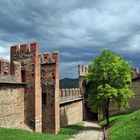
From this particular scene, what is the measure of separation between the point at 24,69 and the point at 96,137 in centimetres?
880

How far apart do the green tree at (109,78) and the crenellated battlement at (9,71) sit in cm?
1164

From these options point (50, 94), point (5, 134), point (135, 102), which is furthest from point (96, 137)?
point (135, 102)

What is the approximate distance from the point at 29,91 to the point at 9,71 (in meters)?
3.05

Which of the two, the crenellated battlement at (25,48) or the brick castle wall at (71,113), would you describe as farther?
the brick castle wall at (71,113)

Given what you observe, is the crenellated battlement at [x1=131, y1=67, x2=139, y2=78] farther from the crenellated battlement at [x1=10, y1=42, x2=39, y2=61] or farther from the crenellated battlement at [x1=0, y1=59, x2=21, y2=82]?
the crenellated battlement at [x1=0, y1=59, x2=21, y2=82]

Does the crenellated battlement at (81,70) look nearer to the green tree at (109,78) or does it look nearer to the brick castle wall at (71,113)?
the brick castle wall at (71,113)

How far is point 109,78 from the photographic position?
1459 inches

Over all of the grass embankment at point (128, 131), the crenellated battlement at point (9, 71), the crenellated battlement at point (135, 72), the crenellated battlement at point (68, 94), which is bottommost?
the grass embankment at point (128, 131)

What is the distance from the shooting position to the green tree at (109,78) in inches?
1423

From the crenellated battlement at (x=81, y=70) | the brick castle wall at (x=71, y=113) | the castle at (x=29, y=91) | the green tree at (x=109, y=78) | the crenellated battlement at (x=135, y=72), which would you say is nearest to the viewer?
the castle at (x=29, y=91)

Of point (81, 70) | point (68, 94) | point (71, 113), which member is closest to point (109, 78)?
point (68, 94)

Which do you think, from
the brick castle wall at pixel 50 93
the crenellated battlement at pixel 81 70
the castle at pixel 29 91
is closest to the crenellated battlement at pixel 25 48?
the castle at pixel 29 91

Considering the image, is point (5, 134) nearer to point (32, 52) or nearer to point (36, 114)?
point (36, 114)

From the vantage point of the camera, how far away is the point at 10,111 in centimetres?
2541
